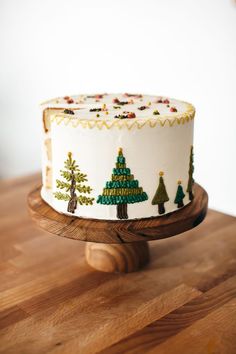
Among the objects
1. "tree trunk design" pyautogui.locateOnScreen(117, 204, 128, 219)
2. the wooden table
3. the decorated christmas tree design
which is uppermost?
the decorated christmas tree design

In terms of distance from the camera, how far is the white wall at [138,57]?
148 cm

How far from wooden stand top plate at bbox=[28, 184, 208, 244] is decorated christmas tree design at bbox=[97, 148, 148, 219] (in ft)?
0.13

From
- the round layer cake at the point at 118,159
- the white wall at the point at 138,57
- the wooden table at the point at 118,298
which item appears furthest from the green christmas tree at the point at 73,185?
the white wall at the point at 138,57

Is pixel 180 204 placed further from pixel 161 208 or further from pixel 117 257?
pixel 117 257

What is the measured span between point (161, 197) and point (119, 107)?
0.23m

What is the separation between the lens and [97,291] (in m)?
1.09

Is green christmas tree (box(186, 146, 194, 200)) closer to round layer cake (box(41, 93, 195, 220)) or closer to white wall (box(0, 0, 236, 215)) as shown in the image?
round layer cake (box(41, 93, 195, 220))

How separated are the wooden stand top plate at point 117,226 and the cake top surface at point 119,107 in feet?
0.70

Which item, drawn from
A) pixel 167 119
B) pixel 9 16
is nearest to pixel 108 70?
pixel 9 16

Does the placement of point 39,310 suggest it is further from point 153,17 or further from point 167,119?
point 153,17

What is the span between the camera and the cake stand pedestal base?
1.17 metres

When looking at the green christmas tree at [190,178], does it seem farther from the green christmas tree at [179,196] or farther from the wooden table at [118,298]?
→ the wooden table at [118,298]

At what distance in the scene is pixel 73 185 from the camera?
103cm

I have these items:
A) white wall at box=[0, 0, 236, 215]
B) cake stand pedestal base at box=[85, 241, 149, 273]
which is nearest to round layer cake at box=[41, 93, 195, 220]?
cake stand pedestal base at box=[85, 241, 149, 273]
